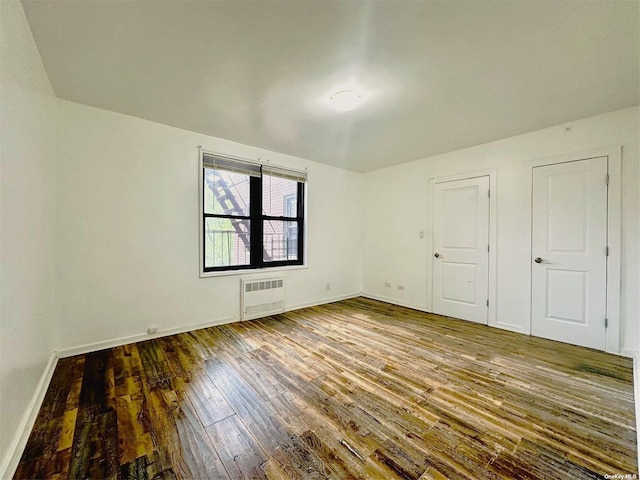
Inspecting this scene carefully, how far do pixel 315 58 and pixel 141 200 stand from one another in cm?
236

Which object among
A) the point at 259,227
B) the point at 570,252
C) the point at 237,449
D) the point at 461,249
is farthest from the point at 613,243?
the point at 259,227

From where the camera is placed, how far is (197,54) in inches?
73.5

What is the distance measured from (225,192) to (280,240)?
3.68 feet

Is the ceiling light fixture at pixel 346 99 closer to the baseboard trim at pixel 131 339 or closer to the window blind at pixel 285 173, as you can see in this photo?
the window blind at pixel 285 173

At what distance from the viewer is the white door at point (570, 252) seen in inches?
109

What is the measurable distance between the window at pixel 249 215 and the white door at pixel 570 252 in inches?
127

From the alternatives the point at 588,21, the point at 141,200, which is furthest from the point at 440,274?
the point at 141,200

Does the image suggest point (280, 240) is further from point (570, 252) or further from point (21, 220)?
point (570, 252)

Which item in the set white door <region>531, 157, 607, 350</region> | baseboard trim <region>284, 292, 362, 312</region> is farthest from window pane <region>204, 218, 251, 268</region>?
white door <region>531, 157, 607, 350</region>

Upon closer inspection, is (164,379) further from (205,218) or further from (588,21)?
(588,21)

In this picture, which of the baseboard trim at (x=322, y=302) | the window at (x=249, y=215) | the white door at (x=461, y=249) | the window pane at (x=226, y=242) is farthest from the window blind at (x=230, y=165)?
the white door at (x=461, y=249)

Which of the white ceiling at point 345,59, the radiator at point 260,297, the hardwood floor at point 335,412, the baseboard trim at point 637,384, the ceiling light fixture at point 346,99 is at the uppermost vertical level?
the white ceiling at point 345,59

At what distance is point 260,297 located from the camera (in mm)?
3789

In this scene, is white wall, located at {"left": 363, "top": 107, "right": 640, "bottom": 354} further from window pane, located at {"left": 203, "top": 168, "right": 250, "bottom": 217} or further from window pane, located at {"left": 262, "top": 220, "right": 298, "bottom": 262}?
window pane, located at {"left": 203, "top": 168, "right": 250, "bottom": 217}
